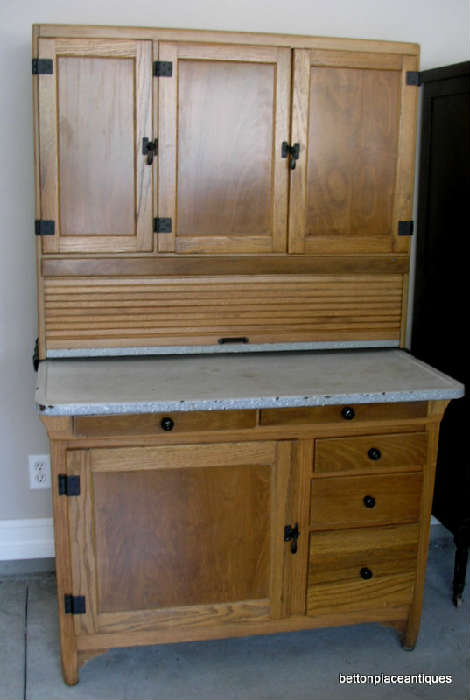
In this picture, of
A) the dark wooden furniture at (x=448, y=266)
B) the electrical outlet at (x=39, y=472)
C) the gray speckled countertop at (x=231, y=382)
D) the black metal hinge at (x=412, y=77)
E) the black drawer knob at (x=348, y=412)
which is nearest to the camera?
the gray speckled countertop at (x=231, y=382)

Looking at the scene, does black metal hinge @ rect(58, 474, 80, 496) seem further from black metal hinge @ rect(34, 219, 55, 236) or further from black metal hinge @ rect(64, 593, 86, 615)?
black metal hinge @ rect(34, 219, 55, 236)

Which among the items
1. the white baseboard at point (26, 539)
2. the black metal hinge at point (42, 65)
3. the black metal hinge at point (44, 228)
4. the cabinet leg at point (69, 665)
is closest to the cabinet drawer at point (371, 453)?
the cabinet leg at point (69, 665)

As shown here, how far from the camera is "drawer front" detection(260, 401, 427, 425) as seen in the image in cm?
198

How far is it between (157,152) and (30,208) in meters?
0.49

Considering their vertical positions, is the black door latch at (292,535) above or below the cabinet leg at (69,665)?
above

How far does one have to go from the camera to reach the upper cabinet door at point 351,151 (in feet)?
7.19

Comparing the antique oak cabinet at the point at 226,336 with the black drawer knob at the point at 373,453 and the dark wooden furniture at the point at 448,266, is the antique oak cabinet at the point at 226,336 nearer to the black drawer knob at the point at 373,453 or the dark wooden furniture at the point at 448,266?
the black drawer knob at the point at 373,453

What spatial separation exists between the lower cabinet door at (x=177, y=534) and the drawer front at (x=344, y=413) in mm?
81

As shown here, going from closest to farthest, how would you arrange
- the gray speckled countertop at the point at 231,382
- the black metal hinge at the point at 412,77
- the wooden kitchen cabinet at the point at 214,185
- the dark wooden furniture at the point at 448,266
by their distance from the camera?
the gray speckled countertop at the point at 231,382 → the wooden kitchen cabinet at the point at 214,185 → the black metal hinge at the point at 412,77 → the dark wooden furniture at the point at 448,266

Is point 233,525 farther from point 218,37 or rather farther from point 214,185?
point 218,37

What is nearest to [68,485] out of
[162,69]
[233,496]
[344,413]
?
[233,496]

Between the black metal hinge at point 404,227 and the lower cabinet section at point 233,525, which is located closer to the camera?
the lower cabinet section at point 233,525

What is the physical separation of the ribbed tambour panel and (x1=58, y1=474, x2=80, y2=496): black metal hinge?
42 cm

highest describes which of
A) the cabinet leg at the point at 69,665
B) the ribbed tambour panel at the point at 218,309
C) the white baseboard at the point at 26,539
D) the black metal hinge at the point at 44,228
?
the black metal hinge at the point at 44,228
